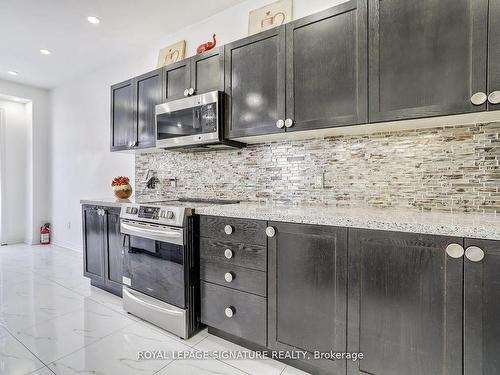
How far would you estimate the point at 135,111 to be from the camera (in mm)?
2812

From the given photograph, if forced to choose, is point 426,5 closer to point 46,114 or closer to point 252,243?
point 252,243

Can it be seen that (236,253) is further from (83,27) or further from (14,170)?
(14,170)

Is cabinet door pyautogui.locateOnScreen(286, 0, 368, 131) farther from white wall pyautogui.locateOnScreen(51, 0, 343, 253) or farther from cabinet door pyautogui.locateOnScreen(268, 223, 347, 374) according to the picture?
white wall pyautogui.locateOnScreen(51, 0, 343, 253)

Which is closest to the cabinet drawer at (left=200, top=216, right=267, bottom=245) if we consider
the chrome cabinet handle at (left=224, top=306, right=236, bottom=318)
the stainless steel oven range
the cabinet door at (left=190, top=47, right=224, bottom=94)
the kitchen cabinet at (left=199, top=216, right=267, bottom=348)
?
the kitchen cabinet at (left=199, top=216, right=267, bottom=348)

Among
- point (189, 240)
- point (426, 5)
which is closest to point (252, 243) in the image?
point (189, 240)

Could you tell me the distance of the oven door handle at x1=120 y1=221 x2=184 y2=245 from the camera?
194 cm

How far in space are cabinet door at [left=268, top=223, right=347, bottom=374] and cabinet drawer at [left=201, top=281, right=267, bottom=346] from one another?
73 mm

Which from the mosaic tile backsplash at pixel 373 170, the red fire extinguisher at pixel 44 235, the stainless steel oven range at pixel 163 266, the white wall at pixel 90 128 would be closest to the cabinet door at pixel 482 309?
the mosaic tile backsplash at pixel 373 170

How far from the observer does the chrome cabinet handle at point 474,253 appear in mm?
1087

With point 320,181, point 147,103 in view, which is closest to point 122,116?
point 147,103

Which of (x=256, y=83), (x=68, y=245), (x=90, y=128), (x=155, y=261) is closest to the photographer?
(x=256, y=83)

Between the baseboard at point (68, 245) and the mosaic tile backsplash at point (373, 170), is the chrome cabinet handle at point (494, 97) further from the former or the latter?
the baseboard at point (68, 245)

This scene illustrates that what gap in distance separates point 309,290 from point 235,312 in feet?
1.87

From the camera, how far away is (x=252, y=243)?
1690 mm
